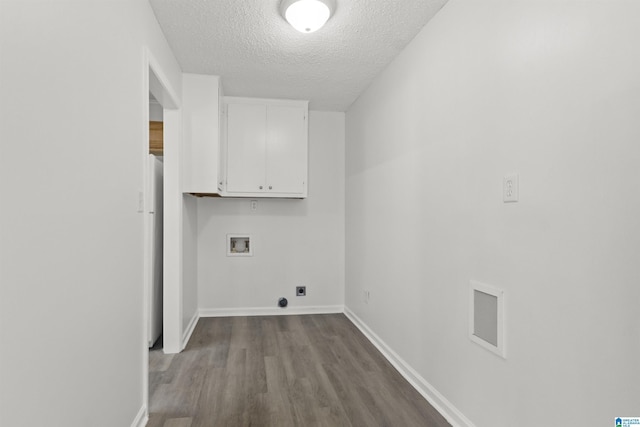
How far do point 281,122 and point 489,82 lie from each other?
2.53m

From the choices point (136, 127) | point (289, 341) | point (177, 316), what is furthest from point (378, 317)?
point (136, 127)

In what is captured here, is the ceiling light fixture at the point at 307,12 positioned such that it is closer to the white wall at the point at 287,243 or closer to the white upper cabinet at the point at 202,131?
the white upper cabinet at the point at 202,131

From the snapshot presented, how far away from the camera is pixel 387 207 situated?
2996 millimetres

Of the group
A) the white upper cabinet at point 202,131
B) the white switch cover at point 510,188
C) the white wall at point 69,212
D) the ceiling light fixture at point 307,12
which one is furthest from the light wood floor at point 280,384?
the ceiling light fixture at point 307,12

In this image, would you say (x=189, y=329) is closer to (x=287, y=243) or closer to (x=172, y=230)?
(x=172, y=230)

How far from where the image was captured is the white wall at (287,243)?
412cm

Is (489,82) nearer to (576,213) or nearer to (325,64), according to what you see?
(576,213)

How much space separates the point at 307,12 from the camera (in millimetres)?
2062

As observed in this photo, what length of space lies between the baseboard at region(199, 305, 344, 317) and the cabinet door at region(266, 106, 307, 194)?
55.2 inches

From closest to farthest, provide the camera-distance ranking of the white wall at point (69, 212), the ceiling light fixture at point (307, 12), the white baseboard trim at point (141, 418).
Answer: the white wall at point (69, 212), the white baseboard trim at point (141, 418), the ceiling light fixture at point (307, 12)

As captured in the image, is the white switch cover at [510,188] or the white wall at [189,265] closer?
the white switch cover at [510,188]

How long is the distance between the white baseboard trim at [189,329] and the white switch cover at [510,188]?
276 cm

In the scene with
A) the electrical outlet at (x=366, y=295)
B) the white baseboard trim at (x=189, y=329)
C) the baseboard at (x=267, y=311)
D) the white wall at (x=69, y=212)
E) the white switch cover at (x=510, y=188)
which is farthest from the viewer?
the baseboard at (x=267, y=311)

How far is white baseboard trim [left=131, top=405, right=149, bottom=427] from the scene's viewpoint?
1.87 meters
